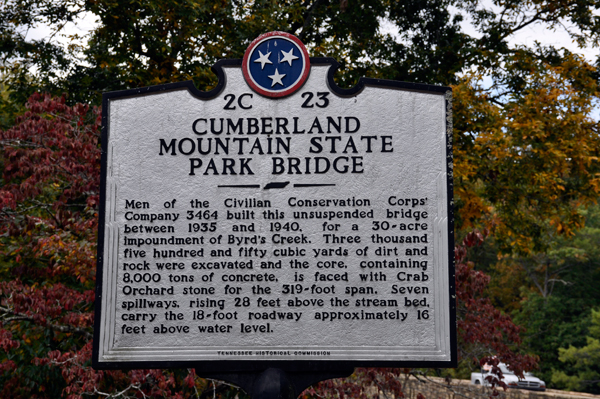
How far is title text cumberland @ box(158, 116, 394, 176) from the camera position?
14.8 ft

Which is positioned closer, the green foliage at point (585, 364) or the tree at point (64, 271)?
the tree at point (64, 271)

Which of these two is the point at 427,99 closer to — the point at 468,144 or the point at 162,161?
the point at 162,161

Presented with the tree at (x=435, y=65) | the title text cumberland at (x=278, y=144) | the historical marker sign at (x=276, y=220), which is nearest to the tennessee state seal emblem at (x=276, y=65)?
the historical marker sign at (x=276, y=220)

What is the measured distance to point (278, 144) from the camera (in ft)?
14.9

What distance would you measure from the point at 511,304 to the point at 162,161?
36.3m

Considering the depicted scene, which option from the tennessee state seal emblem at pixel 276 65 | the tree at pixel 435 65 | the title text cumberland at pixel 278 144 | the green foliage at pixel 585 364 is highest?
the tree at pixel 435 65

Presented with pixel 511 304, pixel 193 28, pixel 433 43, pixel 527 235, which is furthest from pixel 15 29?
pixel 511 304

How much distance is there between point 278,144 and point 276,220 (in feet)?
2.00

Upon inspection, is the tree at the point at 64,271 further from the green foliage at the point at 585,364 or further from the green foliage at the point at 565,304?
the green foliage at the point at 565,304

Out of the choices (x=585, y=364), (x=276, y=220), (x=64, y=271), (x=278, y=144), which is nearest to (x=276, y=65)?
(x=278, y=144)

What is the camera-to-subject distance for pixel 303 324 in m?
4.33

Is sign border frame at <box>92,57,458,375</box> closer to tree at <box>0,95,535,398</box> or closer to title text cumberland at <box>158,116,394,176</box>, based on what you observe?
title text cumberland at <box>158,116,394,176</box>

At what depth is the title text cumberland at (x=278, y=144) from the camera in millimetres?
4520

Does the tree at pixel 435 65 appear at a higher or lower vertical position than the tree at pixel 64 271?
higher
